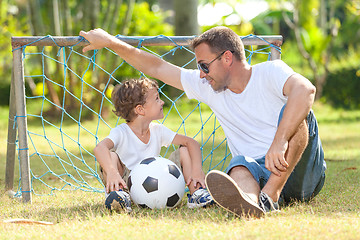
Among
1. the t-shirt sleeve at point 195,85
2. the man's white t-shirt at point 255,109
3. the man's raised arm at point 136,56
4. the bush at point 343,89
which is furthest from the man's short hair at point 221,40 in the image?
the bush at point 343,89

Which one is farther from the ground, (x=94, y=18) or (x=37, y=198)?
(x=94, y=18)

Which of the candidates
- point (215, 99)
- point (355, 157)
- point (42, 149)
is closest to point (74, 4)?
point (42, 149)

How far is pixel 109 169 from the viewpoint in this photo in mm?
3555

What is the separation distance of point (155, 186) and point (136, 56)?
3.16 feet

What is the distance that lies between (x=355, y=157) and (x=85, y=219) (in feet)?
12.9

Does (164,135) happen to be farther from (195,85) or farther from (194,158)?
(195,85)

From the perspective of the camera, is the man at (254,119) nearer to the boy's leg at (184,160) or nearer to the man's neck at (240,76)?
the man's neck at (240,76)

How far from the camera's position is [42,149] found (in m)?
7.11

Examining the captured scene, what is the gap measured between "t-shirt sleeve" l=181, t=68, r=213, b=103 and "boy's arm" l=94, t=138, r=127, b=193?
27.0 inches

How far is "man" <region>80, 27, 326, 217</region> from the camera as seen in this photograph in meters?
3.03

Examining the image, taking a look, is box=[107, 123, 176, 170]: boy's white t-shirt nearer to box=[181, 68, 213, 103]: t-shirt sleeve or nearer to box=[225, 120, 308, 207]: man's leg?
box=[181, 68, 213, 103]: t-shirt sleeve

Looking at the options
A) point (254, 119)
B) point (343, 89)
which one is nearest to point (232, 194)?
point (254, 119)

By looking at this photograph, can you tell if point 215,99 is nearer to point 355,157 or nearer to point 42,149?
point 355,157

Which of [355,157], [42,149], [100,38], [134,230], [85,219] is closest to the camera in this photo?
[134,230]
